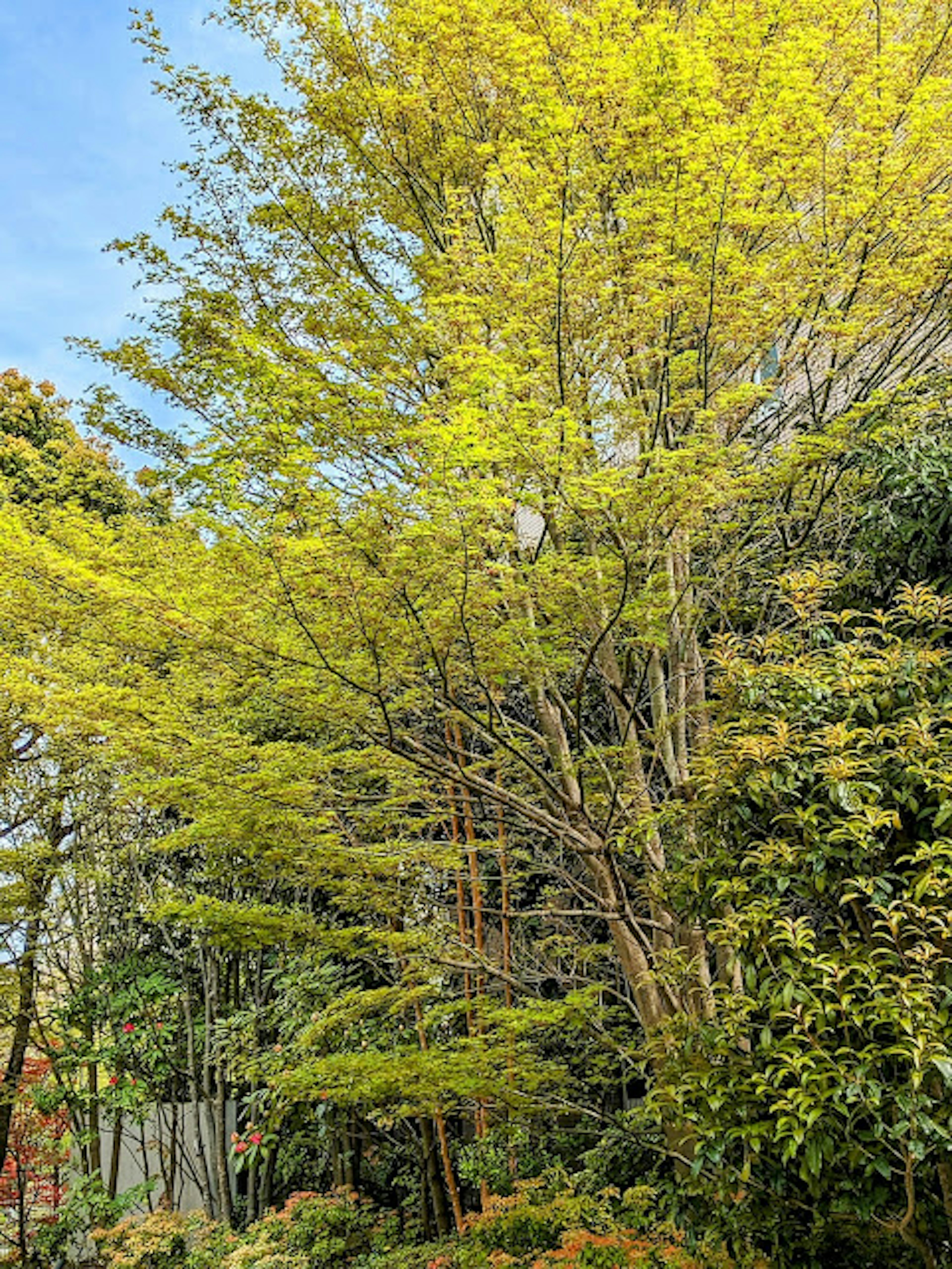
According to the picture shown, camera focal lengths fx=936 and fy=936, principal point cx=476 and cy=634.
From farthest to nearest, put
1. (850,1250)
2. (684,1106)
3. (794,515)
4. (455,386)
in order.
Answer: (794,515) → (455,386) → (850,1250) → (684,1106)

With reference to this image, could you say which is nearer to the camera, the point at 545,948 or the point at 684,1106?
the point at 684,1106

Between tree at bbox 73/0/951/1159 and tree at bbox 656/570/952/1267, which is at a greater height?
tree at bbox 73/0/951/1159

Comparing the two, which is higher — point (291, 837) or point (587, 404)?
point (587, 404)

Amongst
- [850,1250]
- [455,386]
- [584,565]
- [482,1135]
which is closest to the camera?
[850,1250]

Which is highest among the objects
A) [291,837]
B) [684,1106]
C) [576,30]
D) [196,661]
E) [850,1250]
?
[576,30]

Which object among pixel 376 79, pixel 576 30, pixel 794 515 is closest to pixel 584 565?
pixel 794 515

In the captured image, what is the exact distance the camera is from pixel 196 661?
184 inches

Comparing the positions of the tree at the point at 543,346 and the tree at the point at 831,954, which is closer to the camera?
the tree at the point at 831,954

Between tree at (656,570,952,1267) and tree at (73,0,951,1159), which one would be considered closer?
tree at (656,570,952,1267)

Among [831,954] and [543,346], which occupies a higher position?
[543,346]

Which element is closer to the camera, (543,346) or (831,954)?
(831,954)

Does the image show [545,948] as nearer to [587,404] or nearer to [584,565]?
[584,565]

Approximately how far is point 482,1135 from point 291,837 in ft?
9.63

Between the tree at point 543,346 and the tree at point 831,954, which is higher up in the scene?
the tree at point 543,346
